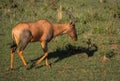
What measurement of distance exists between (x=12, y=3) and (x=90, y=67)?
1025 centimetres

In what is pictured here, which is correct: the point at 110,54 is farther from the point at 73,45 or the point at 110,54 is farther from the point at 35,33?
the point at 35,33

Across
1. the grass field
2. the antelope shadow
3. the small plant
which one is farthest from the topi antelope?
the small plant

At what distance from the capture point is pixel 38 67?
1011cm

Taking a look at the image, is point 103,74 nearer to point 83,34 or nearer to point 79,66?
point 79,66

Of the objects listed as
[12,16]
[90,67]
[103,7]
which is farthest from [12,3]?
[90,67]

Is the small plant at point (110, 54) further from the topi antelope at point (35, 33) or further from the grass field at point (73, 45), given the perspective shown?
the topi antelope at point (35, 33)

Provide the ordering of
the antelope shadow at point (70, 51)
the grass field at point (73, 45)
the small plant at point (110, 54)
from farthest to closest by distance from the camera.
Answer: the antelope shadow at point (70, 51), the small plant at point (110, 54), the grass field at point (73, 45)

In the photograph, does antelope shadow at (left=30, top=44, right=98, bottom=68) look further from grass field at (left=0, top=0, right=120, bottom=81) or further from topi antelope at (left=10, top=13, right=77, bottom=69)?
topi antelope at (left=10, top=13, right=77, bottom=69)

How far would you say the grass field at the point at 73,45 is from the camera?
31.3ft

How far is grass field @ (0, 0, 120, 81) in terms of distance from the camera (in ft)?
31.3

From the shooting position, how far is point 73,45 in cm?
1289

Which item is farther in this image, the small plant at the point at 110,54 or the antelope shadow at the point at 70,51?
the antelope shadow at the point at 70,51

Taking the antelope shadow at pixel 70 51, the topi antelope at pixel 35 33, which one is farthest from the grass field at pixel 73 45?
the topi antelope at pixel 35 33

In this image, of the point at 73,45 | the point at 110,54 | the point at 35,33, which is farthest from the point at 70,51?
the point at 35,33
